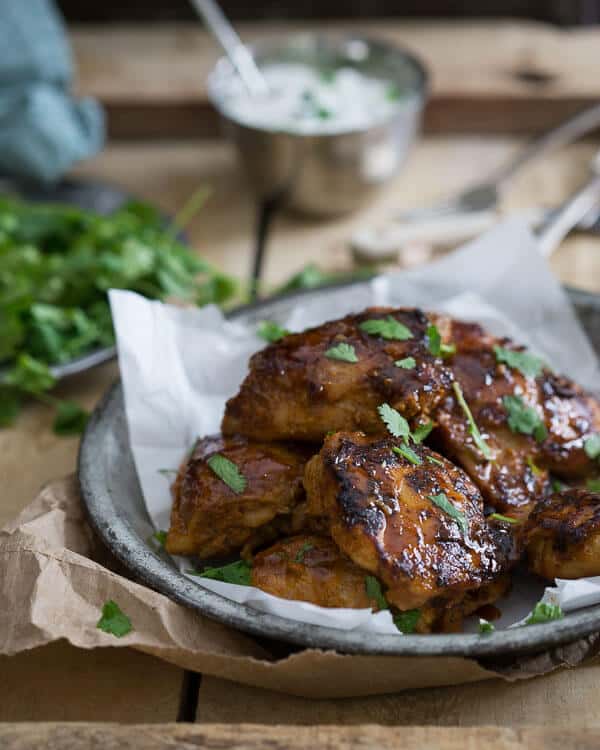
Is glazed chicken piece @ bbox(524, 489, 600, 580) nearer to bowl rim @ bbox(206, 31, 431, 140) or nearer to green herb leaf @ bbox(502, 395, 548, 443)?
green herb leaf @ bbox(502, 395, 548, 443)

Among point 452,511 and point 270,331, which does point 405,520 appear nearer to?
point 452,511

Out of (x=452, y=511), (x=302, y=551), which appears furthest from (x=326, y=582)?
(x=452, y=511)

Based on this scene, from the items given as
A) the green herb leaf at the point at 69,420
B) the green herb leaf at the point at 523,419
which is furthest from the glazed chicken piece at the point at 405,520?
the green herb leaf at the point at 69,420

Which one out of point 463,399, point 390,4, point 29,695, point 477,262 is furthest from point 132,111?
point 29,695

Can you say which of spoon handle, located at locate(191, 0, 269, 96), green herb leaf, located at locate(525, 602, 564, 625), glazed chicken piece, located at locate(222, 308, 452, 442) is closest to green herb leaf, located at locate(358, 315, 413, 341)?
glazed chicken piece, located at locate(222, 308, 452, 442)

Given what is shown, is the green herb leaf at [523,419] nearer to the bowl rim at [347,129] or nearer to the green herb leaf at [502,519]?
the green herb leaf at [502,519]

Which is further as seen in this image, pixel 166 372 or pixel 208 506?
pixel 166 372

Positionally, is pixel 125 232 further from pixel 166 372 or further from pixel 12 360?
pixel 166 372
